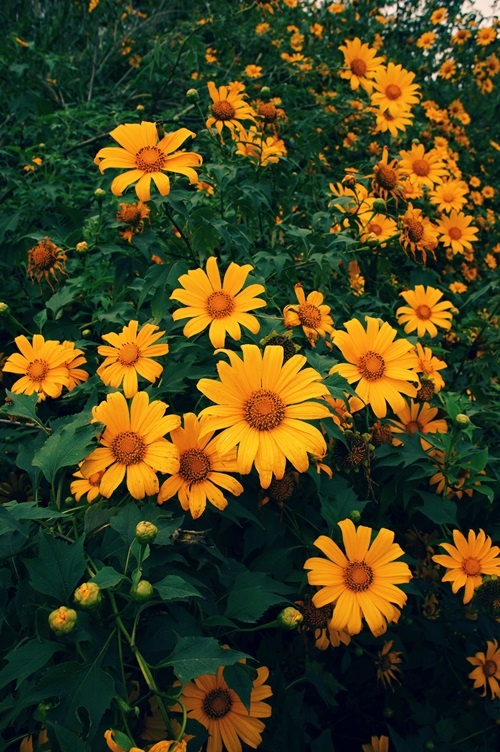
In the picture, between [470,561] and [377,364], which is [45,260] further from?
[470,561]

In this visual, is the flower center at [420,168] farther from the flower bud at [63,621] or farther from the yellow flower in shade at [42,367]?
the flower bud at [63,621]

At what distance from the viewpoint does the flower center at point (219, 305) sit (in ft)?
4.29

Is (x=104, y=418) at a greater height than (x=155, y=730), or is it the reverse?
(x=104, y=418)

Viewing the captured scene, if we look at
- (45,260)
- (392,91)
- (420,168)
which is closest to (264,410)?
(45,260)

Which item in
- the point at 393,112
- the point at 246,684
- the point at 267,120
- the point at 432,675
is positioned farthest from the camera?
the point at 393,112

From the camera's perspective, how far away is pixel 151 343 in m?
1.32

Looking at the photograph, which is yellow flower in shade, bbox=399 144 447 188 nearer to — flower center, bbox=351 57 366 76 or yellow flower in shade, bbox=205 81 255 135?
flower center, bbox=351 57 366 76

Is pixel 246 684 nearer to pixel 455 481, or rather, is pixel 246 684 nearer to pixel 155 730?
pixel 155 730

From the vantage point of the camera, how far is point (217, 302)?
1.30 metres

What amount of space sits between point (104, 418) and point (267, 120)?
161cm

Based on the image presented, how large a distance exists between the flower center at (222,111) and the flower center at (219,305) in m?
0.98

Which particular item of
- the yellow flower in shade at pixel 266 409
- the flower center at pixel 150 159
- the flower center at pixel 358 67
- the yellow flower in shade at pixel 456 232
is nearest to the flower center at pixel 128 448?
the yellow flower in shade at pixel 266 409

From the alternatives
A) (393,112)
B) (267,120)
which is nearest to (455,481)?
(267,120)

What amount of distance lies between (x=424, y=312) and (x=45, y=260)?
1.50 metres
